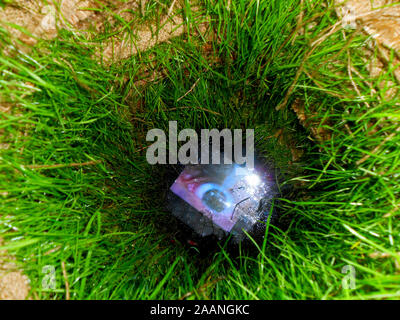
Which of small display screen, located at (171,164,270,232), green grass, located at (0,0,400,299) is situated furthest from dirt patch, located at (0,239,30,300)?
small display screen, located at (171,164,270,232)

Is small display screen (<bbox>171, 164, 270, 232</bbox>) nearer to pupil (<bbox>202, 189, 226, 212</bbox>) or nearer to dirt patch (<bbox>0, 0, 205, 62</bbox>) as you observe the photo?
pupil (<bbox>202, 189, 226, 212</bbox>)

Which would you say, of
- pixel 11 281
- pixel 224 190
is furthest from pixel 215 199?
pixel 11 281

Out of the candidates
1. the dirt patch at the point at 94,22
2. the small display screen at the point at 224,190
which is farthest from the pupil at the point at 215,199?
the dirt patch at the point at 94,22

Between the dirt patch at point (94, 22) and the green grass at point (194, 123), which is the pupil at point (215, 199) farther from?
the dirt patch at point (94, 22)

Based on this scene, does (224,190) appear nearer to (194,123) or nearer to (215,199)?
(215,199)
